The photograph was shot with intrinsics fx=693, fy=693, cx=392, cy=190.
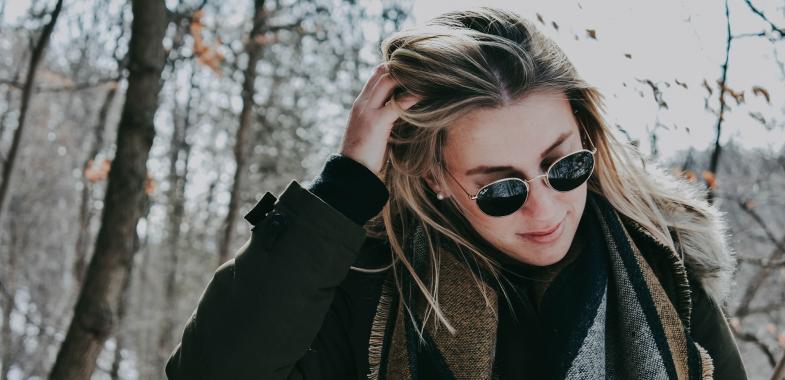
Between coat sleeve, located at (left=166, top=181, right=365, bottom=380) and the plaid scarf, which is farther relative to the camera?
the plaid scarf

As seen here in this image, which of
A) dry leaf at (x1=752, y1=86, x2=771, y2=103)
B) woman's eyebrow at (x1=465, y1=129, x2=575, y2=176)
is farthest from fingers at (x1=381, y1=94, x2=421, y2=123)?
dry leaf at (x1=752, y1=86, x2=771, y2=103)

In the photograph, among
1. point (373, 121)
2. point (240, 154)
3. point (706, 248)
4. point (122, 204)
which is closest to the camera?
point (373, 121)

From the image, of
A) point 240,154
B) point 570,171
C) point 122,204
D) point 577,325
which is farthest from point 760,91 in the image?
point 240,154

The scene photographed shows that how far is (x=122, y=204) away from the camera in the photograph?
249 cm

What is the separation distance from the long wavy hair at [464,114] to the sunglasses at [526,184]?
198 millimetres

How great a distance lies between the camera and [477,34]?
1.92 m

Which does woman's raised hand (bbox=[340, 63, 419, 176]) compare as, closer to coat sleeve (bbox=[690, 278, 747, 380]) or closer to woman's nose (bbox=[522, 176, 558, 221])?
woman's nose (bbox=[522, 176, 558, 221])

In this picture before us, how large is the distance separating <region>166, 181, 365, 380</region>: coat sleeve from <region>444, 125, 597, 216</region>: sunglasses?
0.38 m

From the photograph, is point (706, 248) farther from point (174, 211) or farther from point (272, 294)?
point (174, 211)

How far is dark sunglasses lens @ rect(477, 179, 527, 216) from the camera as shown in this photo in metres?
1.84

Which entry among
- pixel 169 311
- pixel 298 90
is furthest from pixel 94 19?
pixel 169 311

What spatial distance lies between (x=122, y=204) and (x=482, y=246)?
1.31m

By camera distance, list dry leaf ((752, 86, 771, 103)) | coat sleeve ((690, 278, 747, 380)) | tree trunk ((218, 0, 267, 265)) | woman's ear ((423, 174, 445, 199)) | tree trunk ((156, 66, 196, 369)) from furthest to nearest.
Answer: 1. tree trunk ((156, 66, 196, 369))
2. tree trunk ((218, 0, 267, 265))
3. dry leaf ((752, 86, 771, 103))
4. woman's ear ((423, 174, 445, 199))
5. coat sleeve ((690, 278, 747, 380))

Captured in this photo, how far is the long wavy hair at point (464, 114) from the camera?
1880 millimetres
